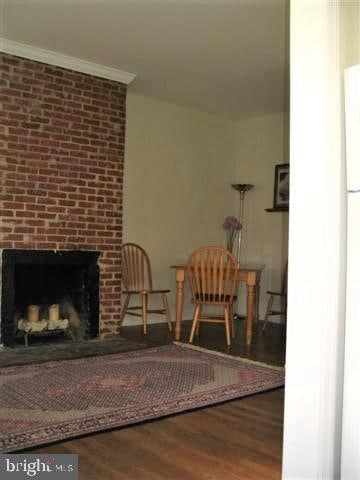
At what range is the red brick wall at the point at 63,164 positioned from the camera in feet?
13.3

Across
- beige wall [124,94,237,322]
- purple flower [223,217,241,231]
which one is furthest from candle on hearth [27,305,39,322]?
purple flower [223,217,241,231]

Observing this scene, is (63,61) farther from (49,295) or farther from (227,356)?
(227,356)

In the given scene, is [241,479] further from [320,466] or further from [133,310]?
[133,310]

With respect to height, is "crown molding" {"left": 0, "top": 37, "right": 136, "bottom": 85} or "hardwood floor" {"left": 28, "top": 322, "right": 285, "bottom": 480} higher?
"crown molding" {"left": 0, "top": 37, "right": 136, "bottom": 85}

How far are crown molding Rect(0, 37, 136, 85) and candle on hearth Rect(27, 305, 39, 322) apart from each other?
2070 mm

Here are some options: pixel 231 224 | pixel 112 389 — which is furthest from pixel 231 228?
pixel 112 389

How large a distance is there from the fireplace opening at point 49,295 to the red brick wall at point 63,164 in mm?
92

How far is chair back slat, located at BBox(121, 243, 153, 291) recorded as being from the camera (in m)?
5.07

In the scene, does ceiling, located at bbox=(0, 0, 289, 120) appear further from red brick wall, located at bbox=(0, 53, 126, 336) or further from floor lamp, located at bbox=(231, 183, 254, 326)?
floor lamp, located at bbox=(231, 183, 254, 326)

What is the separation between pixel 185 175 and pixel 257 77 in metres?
1.57

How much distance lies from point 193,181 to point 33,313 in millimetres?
2562

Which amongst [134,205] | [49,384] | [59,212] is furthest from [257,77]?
[49,384]

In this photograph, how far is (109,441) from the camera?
2119mm

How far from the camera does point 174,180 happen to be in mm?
5770
